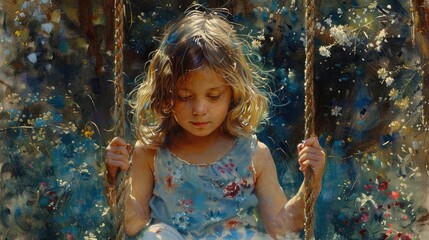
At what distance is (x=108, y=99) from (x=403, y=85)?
33.6 inches

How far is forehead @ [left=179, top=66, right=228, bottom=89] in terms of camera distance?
9.01ft

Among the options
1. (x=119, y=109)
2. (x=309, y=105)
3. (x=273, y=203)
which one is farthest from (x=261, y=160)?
(x=119, y=109)

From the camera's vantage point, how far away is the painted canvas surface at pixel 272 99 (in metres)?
3.38

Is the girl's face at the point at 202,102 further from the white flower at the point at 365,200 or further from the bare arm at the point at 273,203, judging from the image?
the white flower at the point at 365,200

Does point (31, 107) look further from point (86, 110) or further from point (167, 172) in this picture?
point (167, 172)

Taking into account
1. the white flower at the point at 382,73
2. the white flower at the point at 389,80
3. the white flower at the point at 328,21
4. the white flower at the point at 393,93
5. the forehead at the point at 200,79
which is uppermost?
the forehead at the point at 200,79

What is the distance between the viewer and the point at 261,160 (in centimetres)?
288

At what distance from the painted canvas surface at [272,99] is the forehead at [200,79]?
23.5 inches

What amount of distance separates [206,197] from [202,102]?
24cm

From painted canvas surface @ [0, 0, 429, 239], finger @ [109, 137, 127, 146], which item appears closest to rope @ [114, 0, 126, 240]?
finger @ [109, 137, 127, 146]

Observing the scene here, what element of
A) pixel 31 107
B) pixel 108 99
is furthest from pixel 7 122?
pixel 108 99

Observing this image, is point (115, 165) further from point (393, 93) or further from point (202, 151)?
point (393, 93)

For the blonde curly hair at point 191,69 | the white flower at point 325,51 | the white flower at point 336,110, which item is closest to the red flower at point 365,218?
the white flower at point 336,110

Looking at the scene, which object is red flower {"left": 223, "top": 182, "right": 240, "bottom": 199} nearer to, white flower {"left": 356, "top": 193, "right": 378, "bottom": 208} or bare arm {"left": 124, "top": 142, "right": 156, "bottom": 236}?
bare arm {"left": 124, "top": 142, "right": 156, "bottom": 236}
